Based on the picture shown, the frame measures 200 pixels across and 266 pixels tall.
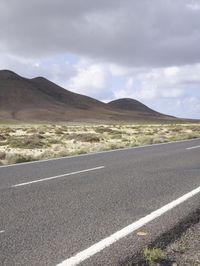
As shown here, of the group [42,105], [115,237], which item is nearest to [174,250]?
[115,237]

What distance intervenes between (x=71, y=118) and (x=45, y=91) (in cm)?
4146

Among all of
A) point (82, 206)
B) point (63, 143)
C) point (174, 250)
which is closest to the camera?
point (174, 250)

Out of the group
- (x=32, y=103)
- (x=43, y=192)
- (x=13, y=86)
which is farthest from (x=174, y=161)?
(x=13, y=86)

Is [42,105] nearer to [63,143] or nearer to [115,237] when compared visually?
[63,143]

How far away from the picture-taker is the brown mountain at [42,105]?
153125mm

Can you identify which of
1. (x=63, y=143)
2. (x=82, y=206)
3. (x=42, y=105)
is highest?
(x=42, y=105)

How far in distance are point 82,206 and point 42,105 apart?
163 m

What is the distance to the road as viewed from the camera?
17.3ft

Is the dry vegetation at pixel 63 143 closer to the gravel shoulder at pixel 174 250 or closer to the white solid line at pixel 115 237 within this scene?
the white solid line at pixel 115 237

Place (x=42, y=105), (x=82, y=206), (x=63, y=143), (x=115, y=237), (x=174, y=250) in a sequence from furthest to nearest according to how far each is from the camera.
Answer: (x=42, y=105) < (x=63, y=143) < (x=82, y=206) < (x=115, y=237) < (x=174, y=250)

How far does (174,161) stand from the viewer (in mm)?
14953

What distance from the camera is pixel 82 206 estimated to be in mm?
7621

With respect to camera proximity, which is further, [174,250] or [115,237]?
[115,237]

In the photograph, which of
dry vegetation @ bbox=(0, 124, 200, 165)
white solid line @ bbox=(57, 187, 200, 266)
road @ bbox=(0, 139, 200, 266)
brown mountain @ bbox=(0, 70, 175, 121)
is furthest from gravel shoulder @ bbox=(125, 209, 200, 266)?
brown mountain @ bbox=(0, 70, 175, 121)
